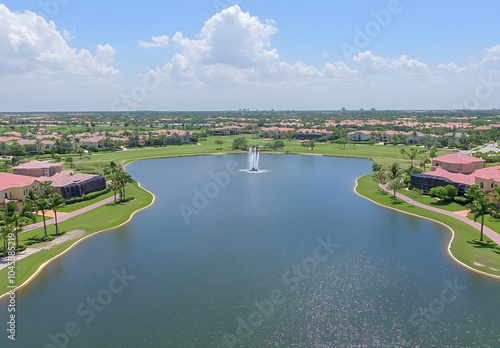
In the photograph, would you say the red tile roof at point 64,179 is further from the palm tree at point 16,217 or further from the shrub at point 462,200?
the shrub at point 462,200

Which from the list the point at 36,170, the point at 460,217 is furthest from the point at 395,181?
the point at 36,170

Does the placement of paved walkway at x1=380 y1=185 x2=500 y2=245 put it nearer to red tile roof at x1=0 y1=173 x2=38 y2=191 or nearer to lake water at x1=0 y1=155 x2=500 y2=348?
lake water at x1=0 y1=155 x2=500 y2=348

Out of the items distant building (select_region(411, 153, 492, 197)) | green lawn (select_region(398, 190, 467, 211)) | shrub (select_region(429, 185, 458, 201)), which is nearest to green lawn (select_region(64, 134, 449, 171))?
distant building (select_region(411, 153, 492, 197))

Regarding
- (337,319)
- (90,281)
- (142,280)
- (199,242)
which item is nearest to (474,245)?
(337,319)

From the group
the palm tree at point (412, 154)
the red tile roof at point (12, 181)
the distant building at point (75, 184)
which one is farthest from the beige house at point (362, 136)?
Answer: the red tile roof at point (12, 181)

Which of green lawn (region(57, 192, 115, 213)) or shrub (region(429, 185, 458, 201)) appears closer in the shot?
green lawn (region(57, 192, 115, 213))
